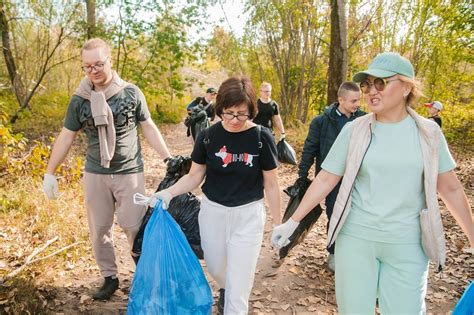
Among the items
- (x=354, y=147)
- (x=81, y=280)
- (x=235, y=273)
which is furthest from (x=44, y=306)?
(x=354, y=147)

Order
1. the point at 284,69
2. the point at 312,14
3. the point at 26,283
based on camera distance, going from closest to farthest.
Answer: the point at 26,283, the point at 312,14, the point at 284,69

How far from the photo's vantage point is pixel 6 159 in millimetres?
4969

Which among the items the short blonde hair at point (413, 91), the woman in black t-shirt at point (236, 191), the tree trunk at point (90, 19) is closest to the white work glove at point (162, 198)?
the woman in black t-shirt at point (236, 191)

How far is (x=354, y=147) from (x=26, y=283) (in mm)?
2681

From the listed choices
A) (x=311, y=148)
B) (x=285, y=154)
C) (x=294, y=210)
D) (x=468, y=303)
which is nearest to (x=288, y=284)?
(x=294, y=210)

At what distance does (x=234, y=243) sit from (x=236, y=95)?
0.90 meters

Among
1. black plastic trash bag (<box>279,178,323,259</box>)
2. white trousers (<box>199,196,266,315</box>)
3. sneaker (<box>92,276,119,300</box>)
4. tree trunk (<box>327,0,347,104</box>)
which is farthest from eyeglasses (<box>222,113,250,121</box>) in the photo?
tree trunk (<box>327,0,347,104</box>)

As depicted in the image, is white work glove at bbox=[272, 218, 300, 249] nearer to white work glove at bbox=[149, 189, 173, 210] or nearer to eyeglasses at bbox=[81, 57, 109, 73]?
white work glove at bbox=[149, 189, 173, 210]

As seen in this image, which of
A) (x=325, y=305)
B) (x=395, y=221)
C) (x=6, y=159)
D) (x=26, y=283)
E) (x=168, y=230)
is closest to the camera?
(x=395, y=221)

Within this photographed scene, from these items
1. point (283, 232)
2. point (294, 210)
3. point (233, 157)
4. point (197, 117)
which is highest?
point (233, 157)

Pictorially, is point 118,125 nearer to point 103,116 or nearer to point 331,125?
point 103,116

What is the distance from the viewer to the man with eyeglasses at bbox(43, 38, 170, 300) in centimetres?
259

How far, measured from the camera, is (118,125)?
2.73 meters

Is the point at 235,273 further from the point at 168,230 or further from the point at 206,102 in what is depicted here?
the point at 206,102
